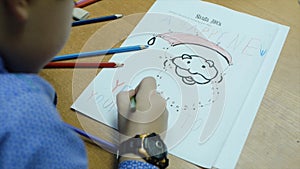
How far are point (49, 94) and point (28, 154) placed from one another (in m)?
0.08

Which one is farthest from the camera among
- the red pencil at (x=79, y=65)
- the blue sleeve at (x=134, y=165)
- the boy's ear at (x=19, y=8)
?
the red pencil at (x=79, y=65)

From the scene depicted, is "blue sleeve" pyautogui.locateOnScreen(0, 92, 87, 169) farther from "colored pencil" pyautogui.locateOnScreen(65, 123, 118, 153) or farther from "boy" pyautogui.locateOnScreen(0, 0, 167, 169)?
"colored pencil" pyautogui.locateOnScreen(65, 123, 118, 153)

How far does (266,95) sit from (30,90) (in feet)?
1.21

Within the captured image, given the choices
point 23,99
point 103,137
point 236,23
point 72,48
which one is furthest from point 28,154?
point 236,23

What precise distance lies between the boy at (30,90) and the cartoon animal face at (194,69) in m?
0.24

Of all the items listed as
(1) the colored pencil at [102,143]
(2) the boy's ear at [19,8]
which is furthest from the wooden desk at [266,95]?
(2) the boy's ear at [19,8]

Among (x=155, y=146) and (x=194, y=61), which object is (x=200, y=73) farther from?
(x=155, y=146)

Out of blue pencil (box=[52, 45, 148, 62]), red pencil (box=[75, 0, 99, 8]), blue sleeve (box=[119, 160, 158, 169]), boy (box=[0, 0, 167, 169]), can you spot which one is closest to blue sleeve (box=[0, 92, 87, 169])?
boy (box=[0, 0, 167, 169])

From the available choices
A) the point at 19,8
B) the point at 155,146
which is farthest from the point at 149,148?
the point at 19,8

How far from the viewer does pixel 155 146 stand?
1.90 feet

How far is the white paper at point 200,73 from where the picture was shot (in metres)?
0.60

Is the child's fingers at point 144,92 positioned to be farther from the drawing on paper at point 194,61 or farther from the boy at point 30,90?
the boy at point 30,90

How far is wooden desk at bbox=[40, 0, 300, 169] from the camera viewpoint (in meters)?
0.58

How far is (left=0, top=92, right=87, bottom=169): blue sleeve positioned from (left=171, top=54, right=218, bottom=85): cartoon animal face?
0.25 meters
